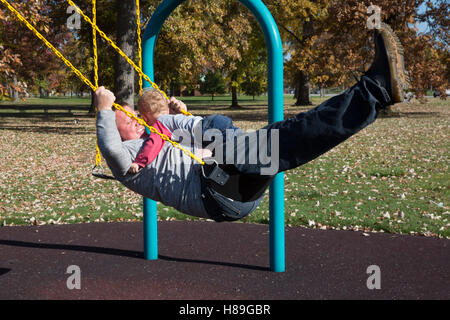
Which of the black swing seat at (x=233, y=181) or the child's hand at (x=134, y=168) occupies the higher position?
the child's hand at (x=134, y=168)

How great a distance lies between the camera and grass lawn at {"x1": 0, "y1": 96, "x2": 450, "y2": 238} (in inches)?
277

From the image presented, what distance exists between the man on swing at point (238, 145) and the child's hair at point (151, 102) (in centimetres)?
8

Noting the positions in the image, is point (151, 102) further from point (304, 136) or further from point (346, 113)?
point (346, 113)

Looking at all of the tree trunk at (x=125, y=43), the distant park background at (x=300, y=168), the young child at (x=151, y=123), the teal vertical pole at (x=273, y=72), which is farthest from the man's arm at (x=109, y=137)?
the tree trunk at (x=125, y=43)

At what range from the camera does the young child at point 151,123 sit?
352 centimetres

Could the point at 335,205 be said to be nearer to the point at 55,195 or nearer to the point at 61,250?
the point at 61,250

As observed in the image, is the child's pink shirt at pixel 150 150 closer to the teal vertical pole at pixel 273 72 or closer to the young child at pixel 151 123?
the young child at pixel 151 123

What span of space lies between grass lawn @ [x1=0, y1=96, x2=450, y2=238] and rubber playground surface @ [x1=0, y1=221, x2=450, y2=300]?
1.98ft

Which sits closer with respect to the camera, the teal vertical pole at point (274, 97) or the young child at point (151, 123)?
the young child at point (151, 123)

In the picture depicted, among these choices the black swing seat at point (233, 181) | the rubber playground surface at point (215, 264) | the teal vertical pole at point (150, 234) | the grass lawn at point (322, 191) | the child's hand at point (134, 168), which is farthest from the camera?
the grass lawn at point (322, 191)

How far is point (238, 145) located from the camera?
3.27 metres

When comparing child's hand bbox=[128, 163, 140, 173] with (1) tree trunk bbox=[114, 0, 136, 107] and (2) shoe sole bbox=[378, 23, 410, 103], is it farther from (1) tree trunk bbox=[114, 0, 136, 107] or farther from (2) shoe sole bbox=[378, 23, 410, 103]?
(1) tree trunk bbox=[114, 0, 136, 107]
